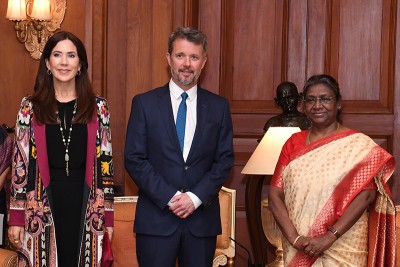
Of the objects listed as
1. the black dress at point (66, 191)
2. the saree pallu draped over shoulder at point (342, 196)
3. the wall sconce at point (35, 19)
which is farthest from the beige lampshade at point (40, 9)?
the saree pallu draped over shoulder at point (342, 196)

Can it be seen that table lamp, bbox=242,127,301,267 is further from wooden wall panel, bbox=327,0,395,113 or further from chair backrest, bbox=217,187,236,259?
wooden wall panel, bbox=327,0,395,113

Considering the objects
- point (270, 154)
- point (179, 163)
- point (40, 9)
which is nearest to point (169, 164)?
point (179, 163)

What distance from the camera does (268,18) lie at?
5.21 meters

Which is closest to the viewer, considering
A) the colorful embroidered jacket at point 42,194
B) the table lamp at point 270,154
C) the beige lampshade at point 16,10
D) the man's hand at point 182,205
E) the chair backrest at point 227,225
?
the colorful embroidered jacket at point 42,194

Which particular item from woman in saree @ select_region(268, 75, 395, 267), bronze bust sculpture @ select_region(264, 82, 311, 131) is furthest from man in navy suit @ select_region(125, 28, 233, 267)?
bronze bust sculpture @ select_region(264, 82, 311, 131)

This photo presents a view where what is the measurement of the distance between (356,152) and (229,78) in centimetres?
195

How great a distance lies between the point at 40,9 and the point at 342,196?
245cm

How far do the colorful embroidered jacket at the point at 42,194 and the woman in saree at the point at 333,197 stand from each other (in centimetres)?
81

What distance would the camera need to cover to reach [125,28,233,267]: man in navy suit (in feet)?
11.1

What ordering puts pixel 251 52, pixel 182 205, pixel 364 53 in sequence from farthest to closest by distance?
pixel 251 52 < pixel 364 53 < pixel 182 205

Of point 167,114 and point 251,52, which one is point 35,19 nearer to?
point 251,52

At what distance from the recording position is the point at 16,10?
192 inches

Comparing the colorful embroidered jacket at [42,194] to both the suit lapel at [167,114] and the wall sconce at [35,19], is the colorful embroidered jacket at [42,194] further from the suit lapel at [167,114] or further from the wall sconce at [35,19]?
the wall sconce at [35,19]

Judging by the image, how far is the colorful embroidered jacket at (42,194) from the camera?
3.22 m
